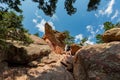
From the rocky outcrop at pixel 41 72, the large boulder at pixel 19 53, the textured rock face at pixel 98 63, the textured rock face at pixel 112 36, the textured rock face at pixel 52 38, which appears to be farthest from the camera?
the textured rock face at pixel 52 38

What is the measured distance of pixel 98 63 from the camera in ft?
48.0

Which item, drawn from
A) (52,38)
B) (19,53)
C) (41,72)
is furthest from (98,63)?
(52,38)

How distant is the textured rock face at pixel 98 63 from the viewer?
14012mm

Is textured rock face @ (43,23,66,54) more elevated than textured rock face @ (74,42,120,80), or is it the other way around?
textured rock face @ (43,23,66,54)

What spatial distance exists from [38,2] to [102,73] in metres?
5.38

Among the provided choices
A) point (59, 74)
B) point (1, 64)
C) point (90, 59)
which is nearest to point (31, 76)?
point (59, 74)

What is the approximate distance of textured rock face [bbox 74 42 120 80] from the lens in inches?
552

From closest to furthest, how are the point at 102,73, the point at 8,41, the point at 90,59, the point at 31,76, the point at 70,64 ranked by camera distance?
1. the point at 102,73
2. the point at 90,59
3. the point at 31,76
4. the point at 70,64
5. the point at 8,41

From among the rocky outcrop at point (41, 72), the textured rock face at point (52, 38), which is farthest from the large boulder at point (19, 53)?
the textured rock face at point (52, 38)

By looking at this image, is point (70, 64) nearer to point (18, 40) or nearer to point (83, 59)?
point (83, 59)

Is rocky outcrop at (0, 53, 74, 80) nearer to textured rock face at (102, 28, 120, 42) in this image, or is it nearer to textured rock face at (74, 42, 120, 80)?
textured rock face at (74, 42, 120, 80)

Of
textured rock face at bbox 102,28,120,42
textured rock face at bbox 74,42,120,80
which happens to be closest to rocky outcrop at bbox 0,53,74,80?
textured rock face at bbox 74,42,120,80

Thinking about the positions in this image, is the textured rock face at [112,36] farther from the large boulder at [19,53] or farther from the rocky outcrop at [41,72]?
the large boulder at [19,53]

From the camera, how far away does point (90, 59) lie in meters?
15.2
